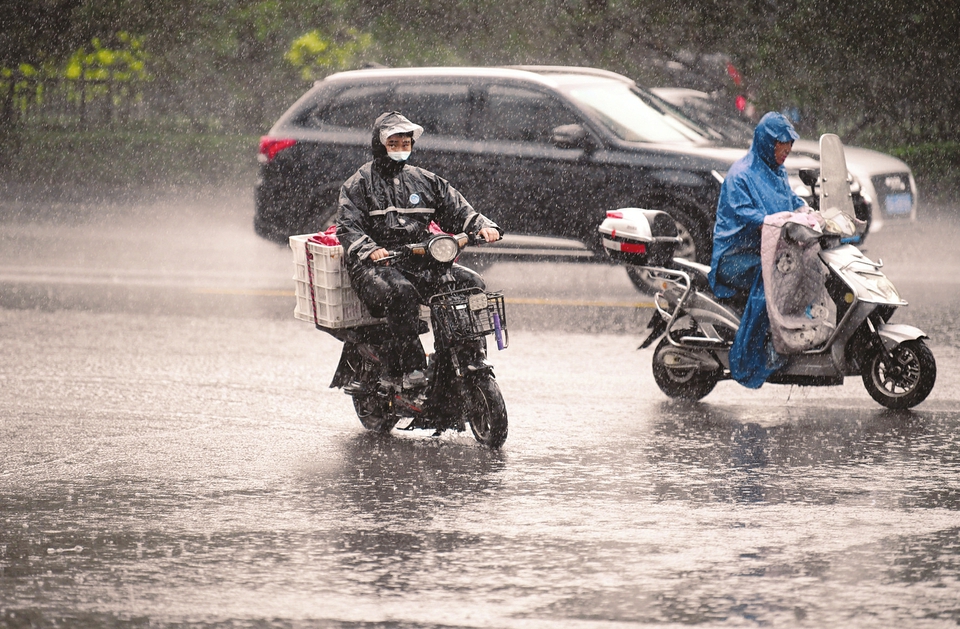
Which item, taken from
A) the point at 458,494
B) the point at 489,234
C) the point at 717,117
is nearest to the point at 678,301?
the point at 489,234

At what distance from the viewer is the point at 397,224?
790cm

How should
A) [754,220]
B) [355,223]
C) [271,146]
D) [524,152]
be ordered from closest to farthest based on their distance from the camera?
[355,223] → [754,220] → [524,152] → [271,146]

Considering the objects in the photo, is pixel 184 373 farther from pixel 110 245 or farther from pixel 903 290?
pixel 110 245

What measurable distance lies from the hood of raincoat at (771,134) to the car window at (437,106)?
585 centimetres

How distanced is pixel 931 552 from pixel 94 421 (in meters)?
4.59

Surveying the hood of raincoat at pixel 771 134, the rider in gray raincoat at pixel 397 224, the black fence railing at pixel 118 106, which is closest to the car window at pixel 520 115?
the hood of raincoat at pixel 771 134

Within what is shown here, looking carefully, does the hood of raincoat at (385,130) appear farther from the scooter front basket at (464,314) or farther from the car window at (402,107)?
the car window at (402,107)

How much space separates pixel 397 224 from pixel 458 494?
5.10 feet

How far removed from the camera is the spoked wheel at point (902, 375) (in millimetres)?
8516

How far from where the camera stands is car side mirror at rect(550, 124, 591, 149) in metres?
13.7

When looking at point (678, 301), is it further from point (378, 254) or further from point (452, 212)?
point (378, 254)

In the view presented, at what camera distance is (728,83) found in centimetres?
2398

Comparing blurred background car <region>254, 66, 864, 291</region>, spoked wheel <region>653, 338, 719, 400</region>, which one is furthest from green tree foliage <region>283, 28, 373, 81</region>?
spoked wheel <region>653, 338, 719, 400</region>

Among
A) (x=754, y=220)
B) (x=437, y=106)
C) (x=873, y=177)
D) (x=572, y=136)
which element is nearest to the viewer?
(x=754, y=220)
